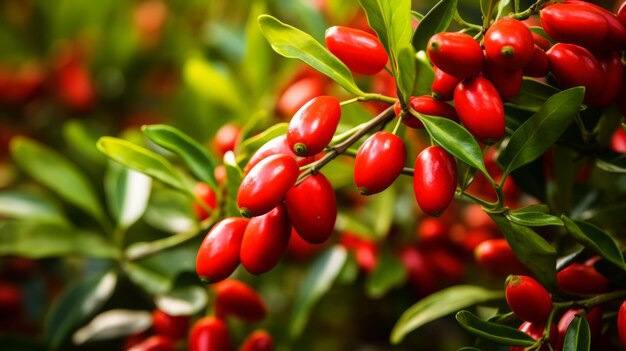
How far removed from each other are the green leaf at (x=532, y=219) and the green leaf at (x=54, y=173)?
0.79 m

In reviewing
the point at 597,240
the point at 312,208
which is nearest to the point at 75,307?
the point at 312,208

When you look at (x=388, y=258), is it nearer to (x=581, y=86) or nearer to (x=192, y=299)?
(x=192, y=299)

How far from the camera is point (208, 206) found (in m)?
0.96

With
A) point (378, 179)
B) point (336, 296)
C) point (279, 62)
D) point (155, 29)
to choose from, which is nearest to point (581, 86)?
point (378, 179)

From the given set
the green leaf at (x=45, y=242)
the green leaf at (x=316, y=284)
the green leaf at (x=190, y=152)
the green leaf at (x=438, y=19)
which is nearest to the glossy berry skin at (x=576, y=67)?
the green leaf at (x=438, y=19)

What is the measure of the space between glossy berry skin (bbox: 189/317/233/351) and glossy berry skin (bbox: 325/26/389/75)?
46 centimetres

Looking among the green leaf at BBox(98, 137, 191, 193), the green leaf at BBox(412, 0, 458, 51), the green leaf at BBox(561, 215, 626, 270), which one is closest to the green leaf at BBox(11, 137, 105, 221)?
the green leaf at BBox(98, 137, 191, 193)

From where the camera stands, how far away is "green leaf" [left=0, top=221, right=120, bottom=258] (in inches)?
44.4

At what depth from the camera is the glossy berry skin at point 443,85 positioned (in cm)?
69

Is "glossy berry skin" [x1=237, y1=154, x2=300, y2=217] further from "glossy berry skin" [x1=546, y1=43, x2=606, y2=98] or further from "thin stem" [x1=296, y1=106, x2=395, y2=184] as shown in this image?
"glossy berry skin" [x1=546, y1=43, x2=606, y2=98]

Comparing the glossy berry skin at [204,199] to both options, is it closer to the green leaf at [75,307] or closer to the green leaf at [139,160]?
the green leaf at [139,160]

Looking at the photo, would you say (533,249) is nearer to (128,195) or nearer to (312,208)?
(312,208)

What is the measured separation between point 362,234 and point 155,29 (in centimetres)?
106

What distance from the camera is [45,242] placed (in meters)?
1.15
